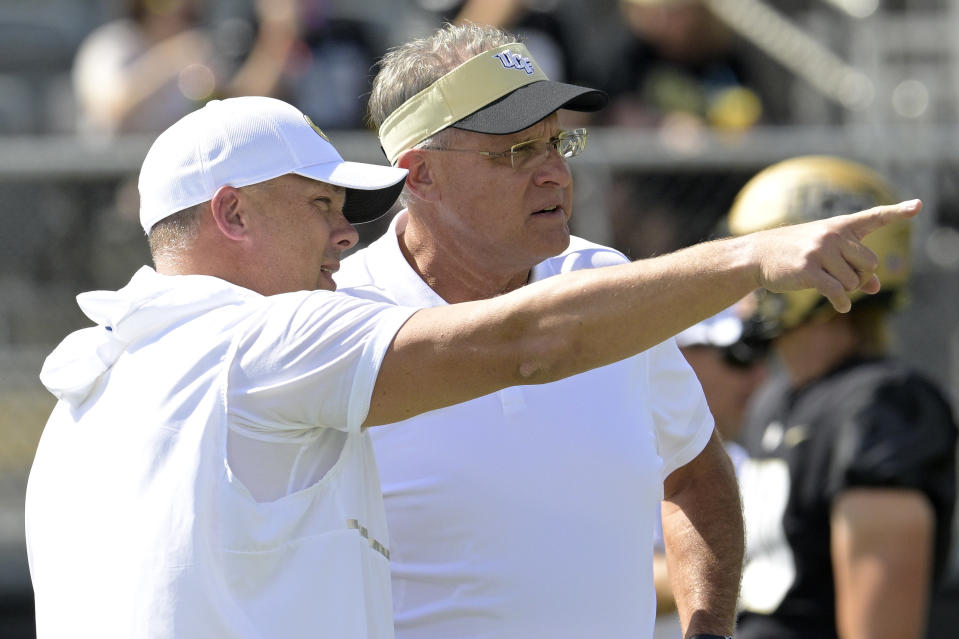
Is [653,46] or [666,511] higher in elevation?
[653,46]

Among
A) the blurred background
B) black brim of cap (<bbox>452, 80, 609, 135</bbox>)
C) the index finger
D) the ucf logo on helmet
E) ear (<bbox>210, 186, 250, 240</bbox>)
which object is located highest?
the blurred background

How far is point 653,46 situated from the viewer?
7.87 metres

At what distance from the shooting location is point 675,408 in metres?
3.08

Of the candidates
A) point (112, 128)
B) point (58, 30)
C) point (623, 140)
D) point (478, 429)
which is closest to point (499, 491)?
point (478, 429)

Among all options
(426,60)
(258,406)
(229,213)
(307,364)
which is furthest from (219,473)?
(426,60)

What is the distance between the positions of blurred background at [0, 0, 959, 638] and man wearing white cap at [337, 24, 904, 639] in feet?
9.83

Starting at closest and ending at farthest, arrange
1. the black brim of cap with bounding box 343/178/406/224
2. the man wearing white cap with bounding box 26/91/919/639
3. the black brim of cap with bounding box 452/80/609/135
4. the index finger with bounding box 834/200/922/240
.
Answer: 1. the index finger with bounding box 834/200/922/240
2. the man wearing white cap with bounding box 26/91/919/639
3. the black brim of cap with bounding box 343/178/406/224
4. the black brim of cap with bounding box 452/80/609/135

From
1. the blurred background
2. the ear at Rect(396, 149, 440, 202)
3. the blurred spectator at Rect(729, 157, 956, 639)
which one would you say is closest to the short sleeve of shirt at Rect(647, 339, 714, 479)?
the ear at Rect(396, 149, 440, 202)

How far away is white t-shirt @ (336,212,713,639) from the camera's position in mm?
2742

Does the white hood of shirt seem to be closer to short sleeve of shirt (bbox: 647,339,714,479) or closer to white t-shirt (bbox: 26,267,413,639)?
white t-shirt (bbox: 26,267,413,639)

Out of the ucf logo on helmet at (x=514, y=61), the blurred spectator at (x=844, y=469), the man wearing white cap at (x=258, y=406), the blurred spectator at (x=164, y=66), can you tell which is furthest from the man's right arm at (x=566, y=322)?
the blurred spectator at (x=164, y=66)

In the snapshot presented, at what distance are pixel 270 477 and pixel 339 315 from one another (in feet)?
0.93

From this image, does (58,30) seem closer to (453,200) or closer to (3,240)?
(3,240)

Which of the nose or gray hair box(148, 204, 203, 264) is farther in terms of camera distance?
the nose
